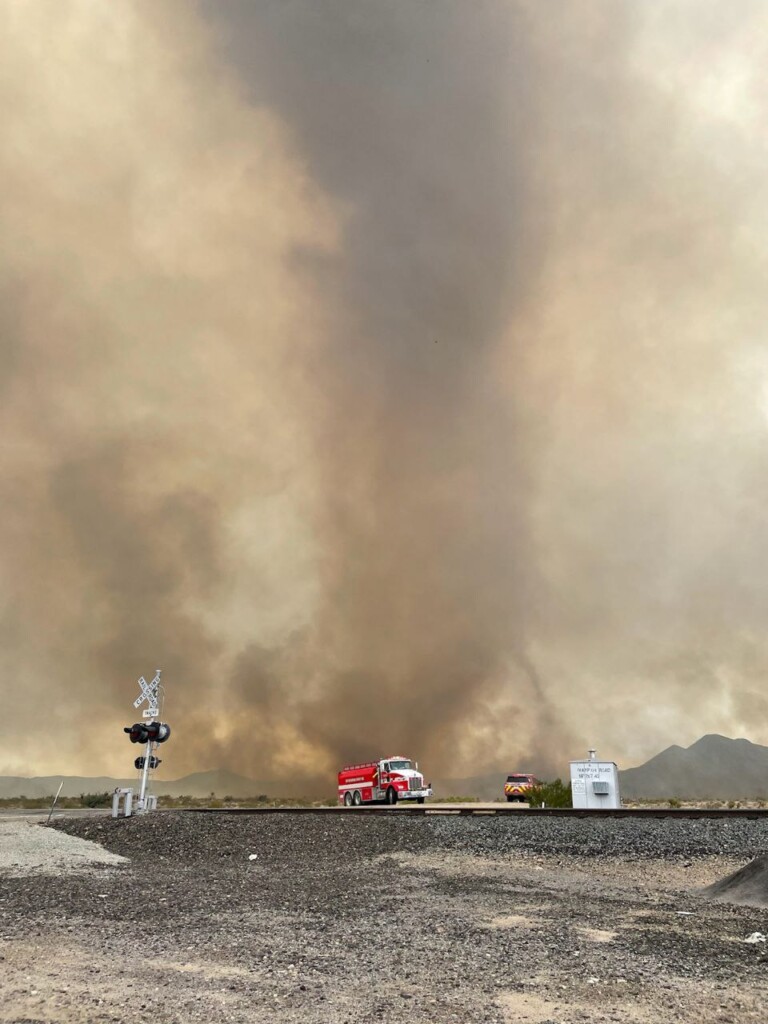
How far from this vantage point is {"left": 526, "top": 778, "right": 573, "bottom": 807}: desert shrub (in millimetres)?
33500

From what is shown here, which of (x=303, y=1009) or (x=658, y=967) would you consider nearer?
(x=303, y=1009)

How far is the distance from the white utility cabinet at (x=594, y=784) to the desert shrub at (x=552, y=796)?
4420 millimetres

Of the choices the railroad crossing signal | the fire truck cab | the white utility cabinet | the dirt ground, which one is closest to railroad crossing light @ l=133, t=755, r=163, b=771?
the railroad crossing signal

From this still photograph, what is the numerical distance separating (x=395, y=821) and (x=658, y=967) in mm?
16070

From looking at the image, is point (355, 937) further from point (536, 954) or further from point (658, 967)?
point (658, 967)

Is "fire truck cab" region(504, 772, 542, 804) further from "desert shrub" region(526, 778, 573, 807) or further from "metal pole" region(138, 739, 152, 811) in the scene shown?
"metal pole" region(138, 739, 152, 811)

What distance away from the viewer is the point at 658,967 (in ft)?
29.3

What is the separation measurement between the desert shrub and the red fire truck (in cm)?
867

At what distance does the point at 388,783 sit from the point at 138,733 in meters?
16.3

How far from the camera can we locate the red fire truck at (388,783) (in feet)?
138

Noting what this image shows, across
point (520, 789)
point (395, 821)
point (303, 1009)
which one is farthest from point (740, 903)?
point (520, 789)

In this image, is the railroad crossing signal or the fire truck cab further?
the fire truck cab

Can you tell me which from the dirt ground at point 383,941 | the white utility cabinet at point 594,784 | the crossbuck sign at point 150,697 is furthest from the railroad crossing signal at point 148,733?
the white utility cabinet at point 594,784

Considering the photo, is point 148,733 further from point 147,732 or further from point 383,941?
point 383,941
